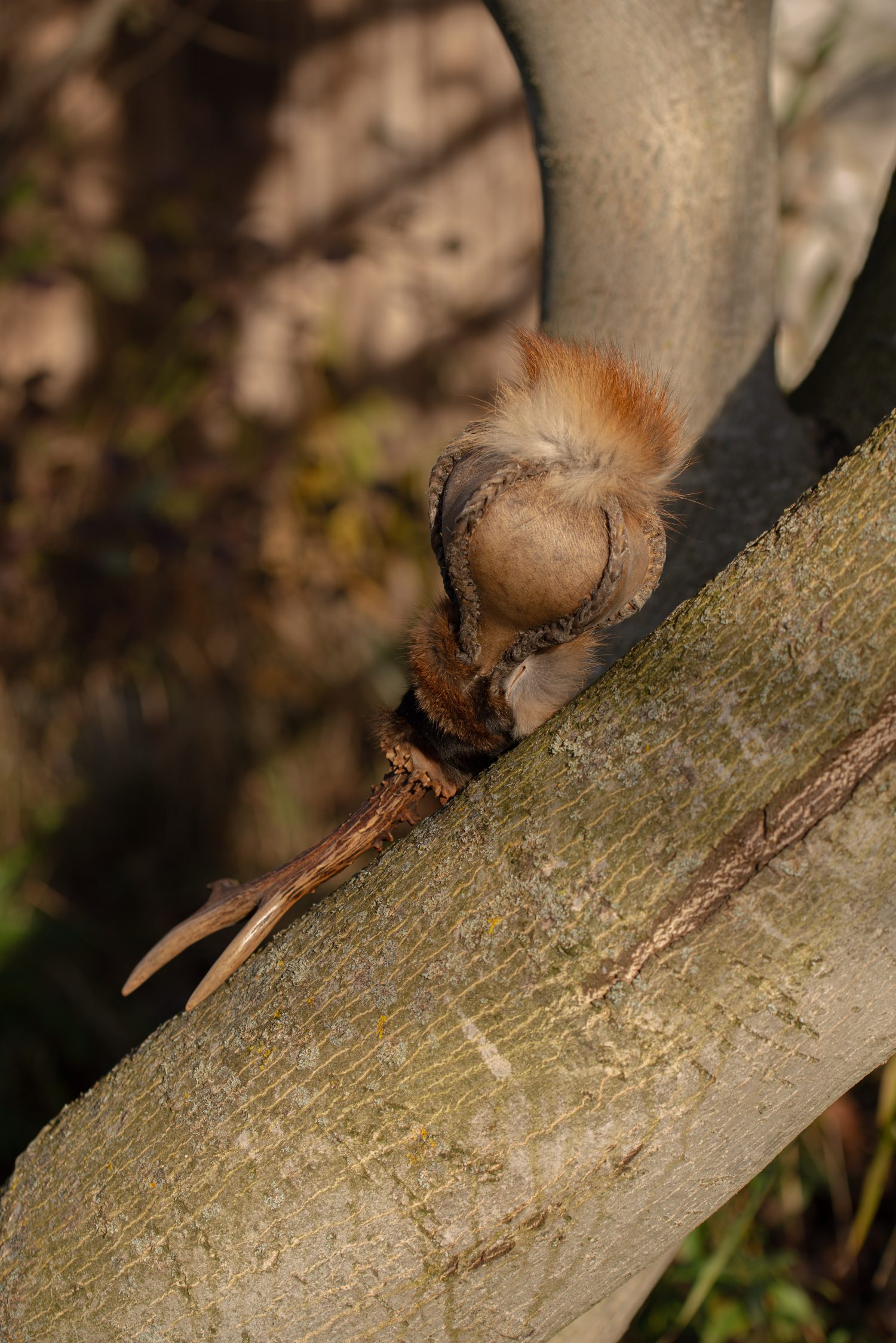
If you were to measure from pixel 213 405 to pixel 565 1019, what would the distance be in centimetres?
299

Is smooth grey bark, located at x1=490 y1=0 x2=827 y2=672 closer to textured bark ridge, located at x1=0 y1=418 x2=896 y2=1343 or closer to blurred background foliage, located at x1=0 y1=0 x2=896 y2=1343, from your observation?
textured bark ridge, located at x1=0 y1=418 x2=896 y2=1343

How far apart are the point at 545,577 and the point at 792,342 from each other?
11.8 ft

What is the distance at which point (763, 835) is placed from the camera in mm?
762

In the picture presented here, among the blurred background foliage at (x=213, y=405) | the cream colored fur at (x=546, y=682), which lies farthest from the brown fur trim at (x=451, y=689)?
the blurred background foliage at (x=213, y=405)

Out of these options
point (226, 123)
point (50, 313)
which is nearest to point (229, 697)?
point (50, 313)

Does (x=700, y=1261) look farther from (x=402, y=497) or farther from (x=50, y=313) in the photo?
(x=50, y=313)

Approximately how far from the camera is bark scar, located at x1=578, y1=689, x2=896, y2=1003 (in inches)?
29.4

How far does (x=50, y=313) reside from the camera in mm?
3479

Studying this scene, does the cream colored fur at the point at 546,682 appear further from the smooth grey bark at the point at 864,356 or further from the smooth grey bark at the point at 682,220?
the smooth grey bark at the point at 864,356

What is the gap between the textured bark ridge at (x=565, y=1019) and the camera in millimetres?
763

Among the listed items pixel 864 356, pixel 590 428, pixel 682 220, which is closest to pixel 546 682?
pixel 590 428

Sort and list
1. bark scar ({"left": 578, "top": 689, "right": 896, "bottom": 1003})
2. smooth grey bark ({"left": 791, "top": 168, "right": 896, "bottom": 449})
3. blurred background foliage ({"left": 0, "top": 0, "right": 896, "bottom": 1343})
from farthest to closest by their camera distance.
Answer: blurred background foliage ({"left": 0, "top": 0, "right": 896, "bottom": 1343})
smooth grey bark ({"left": 791, "top": 168, "right": 896, "bottom": 449})
bark scar ({"left": 578, "top": 689, "right": 896, "bottom": 1003})

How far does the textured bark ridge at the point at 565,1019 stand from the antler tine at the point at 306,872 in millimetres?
74

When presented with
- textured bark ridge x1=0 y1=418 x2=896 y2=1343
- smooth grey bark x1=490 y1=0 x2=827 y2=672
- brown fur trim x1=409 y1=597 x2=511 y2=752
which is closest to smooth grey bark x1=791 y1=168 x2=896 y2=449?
smooth grey bark x1=490 y1=0 x2=827 y2=672
